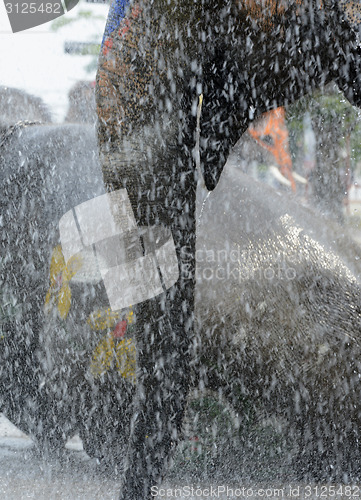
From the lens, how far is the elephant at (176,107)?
0.97m

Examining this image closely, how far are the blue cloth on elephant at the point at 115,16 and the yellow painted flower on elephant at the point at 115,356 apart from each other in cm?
64

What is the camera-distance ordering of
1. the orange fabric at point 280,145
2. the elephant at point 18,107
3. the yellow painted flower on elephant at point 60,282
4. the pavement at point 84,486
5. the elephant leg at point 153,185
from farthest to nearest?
1. the orange fabric at point 280,145
2. the elephant at point 18,107
3. the yellow painted flower on elephant at point 60,282
4. the pavement at point 84,486
5. the elephant leg at point 153,185

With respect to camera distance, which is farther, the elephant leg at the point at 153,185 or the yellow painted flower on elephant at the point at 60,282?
the yellow painted flower on elephant at the point at 60,282

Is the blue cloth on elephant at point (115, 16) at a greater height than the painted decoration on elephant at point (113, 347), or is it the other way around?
the blue cloth on elephant at point (115, 16)

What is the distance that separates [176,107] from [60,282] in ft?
1.97

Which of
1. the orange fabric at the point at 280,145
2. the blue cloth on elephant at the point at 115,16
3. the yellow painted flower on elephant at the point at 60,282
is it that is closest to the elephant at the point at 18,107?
the yellow painted flower on elephant at the point at 60,282

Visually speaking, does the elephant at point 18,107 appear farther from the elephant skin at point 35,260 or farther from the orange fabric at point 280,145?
the orange fabric at point 280,145

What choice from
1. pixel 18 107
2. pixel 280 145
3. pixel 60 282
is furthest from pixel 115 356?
pixel 280 145

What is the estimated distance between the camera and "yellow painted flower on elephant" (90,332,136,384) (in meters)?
1.35

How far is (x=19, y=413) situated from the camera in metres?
1.56

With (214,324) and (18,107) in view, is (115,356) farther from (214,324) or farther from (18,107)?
(18,107)

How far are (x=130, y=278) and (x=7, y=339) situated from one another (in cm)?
56

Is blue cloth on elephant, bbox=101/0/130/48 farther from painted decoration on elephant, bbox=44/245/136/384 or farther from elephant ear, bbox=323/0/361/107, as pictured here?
painted decoration on elephant, bbox=44/245/136/384

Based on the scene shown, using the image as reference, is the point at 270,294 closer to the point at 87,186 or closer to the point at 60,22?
the point at 87,186
